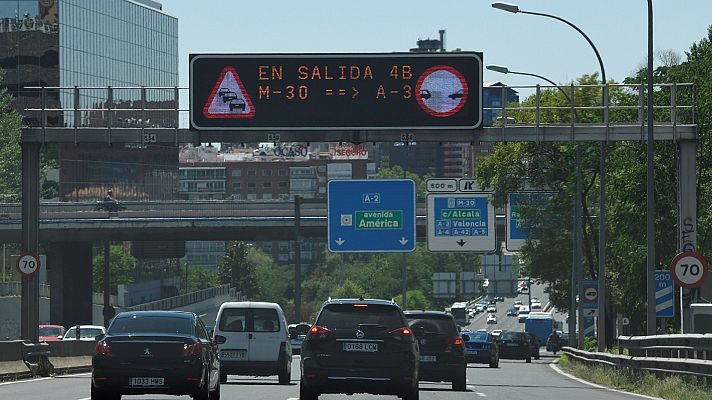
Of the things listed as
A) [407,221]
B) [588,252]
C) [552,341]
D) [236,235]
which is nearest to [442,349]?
[407,221]

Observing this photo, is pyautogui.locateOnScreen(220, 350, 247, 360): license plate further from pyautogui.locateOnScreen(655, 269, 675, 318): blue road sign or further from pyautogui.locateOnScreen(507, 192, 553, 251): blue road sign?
pyautogui.locateOnScreen(507, 192, 553, 251): blue road sign

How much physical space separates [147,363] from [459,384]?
1101 cm

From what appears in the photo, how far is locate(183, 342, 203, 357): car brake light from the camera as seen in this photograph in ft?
75.6

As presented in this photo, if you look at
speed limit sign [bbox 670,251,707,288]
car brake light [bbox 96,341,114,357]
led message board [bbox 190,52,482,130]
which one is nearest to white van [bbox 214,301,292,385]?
led message board [bbox 190,52,482,130]

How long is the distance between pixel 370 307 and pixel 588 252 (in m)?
47.2

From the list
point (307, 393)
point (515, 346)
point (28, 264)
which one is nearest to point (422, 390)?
point (307, 393)

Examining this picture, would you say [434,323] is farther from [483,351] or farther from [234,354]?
[483,351]

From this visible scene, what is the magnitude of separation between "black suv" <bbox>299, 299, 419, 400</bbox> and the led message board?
15.0m

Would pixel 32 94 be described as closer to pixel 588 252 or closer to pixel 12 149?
pixel 12 149

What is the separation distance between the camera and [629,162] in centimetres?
6172

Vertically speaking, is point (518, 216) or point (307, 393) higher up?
point (518, 216)

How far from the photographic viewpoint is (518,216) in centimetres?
6931

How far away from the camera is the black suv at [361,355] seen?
77.9 feet

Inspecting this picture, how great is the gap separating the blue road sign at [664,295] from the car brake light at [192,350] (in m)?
17.3
